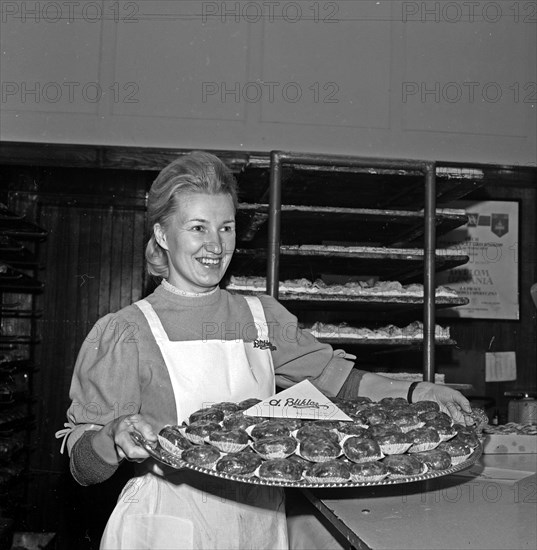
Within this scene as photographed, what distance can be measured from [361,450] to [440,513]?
0.21 meters

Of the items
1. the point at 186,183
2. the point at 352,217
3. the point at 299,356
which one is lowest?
the point at 299,356

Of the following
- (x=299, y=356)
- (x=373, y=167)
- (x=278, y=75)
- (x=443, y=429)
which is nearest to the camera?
(x=443, y=429)

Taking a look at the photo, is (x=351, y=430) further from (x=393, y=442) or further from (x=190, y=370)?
(x=190, y=370)

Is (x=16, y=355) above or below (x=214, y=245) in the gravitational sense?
below

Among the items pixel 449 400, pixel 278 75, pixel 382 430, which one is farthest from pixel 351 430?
pixel 278 75

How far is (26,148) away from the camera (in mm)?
4137

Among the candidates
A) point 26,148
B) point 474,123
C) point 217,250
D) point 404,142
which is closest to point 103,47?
point 26,148

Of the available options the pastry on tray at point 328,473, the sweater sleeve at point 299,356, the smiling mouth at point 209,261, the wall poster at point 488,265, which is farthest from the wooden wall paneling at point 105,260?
the pastry on tray at point 328,473

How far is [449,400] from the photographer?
69.0 inches

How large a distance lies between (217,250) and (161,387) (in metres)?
0.34

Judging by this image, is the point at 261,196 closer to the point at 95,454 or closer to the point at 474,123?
the point at 474,123

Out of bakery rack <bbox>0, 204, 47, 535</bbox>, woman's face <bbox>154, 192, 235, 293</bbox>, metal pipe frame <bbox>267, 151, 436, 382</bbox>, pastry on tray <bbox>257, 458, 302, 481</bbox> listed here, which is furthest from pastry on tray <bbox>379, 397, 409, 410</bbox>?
bakery rack <bbox>0, 204, 47, 535</bbox>

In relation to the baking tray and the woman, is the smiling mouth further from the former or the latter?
the baking tray

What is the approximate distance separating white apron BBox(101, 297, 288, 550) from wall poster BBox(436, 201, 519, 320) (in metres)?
3.59
